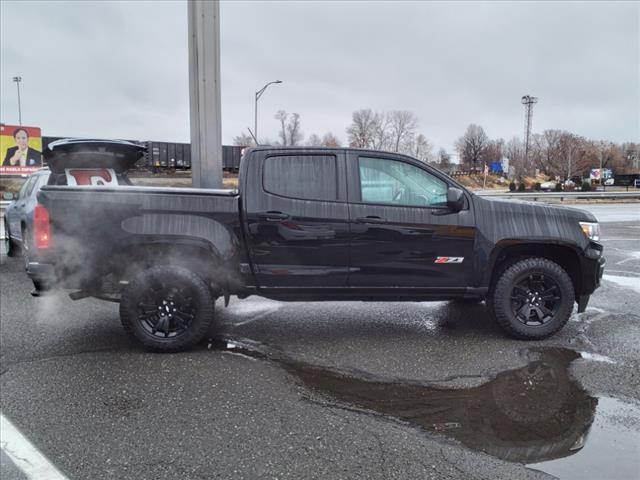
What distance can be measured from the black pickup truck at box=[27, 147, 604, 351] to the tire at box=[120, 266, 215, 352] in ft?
0.03

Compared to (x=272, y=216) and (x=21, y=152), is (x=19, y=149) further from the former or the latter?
(x=272, y=216)

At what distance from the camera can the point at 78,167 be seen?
7938mm

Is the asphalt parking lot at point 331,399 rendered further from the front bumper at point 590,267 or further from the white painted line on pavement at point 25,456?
the front bumper at point 590,267

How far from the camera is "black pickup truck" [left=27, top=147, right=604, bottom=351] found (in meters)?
4.54

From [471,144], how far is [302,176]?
9494cm

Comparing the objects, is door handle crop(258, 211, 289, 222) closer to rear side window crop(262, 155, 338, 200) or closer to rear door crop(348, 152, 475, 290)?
rear side window crop(262, 155, 338, 200)

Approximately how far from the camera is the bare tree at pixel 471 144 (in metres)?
91.8

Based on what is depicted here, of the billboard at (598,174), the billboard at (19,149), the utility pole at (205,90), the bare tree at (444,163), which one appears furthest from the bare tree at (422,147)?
the utility pole at (205,90)

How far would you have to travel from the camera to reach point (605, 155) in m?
93.6

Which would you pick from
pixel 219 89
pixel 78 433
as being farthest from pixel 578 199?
pixel 78 433

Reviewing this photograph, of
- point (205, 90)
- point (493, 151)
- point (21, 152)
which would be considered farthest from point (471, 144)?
point (205, 90)

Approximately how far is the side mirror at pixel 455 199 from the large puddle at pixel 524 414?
5.09ft

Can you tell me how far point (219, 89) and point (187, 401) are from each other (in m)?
6.33

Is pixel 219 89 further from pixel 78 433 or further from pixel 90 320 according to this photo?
pixel 78 433
